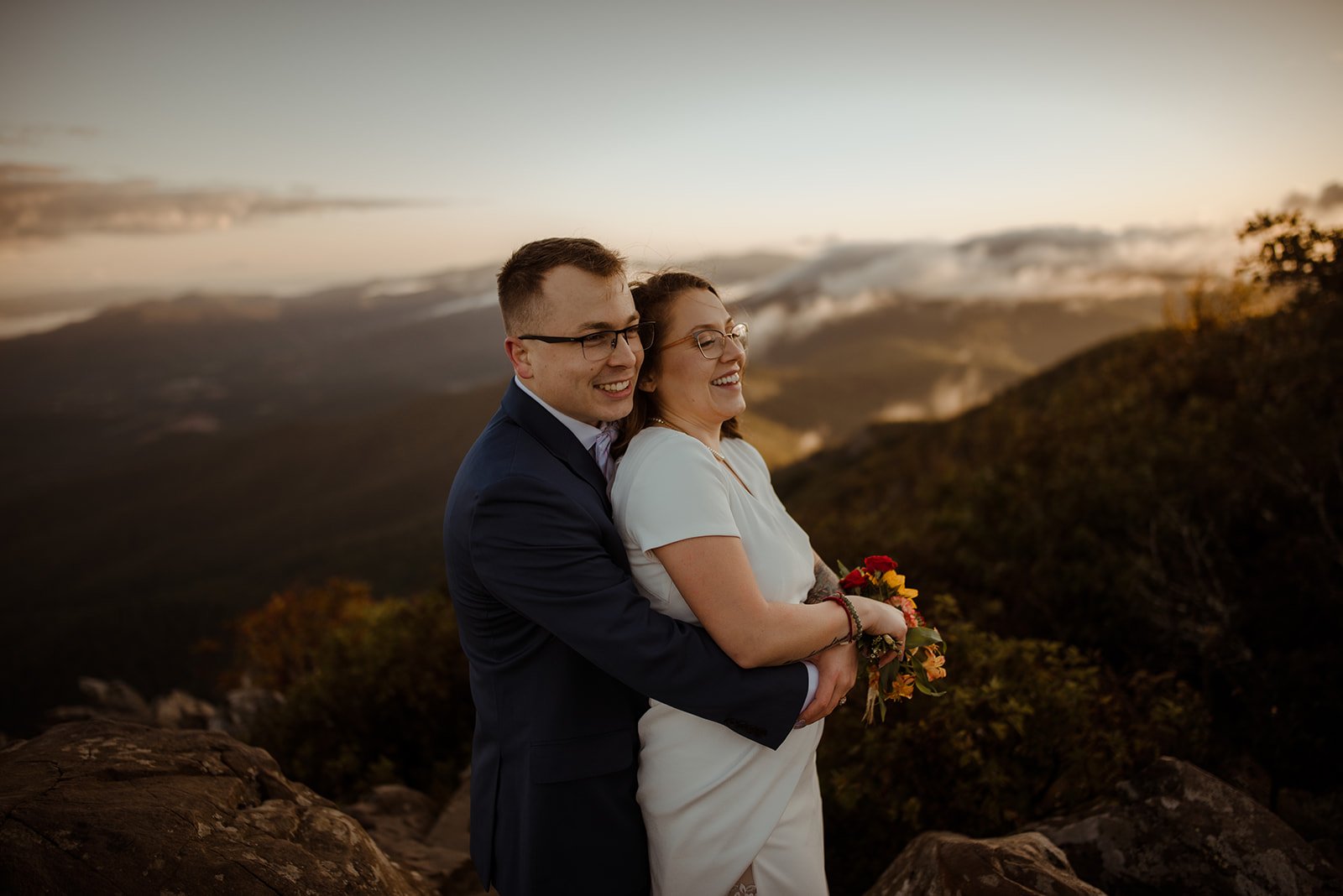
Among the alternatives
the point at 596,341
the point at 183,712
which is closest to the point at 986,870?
the point at 596,341

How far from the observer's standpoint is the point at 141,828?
239cm

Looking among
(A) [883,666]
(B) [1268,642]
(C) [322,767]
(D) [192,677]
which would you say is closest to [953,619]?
(B) [1268,642]

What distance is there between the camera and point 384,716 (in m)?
8.04

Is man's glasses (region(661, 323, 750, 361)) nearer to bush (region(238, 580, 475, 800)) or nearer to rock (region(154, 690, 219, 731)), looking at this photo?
bush (region(238, 580, 475, 800))

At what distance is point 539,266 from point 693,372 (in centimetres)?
79

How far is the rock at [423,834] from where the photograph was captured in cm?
430

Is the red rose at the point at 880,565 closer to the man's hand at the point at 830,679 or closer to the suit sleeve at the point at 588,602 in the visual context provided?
the man's hand at the point at 830,679

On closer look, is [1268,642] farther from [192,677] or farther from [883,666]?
[192,677]

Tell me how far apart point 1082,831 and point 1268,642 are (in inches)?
134

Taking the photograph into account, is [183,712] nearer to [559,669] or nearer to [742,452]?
[559,669]

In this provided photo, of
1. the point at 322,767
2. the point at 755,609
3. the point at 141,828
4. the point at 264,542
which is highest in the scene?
the point at 755,609

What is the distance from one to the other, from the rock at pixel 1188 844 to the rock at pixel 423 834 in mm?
3672

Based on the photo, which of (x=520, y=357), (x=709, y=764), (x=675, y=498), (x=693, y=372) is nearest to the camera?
(x=675, y=498)

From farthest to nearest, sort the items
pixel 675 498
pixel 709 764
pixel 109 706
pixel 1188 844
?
pixel 109 706, pixel 1188 844, pixel 709 764, pixel 675 498
